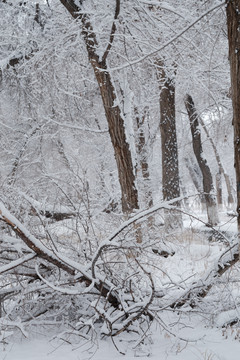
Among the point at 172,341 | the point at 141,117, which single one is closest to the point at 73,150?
the point at 141,117

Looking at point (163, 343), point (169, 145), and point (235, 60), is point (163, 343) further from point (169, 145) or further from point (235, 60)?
point (169, 145)

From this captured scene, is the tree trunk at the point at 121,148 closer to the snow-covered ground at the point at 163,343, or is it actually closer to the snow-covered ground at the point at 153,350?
the snow-covered ground at the point at 163,343

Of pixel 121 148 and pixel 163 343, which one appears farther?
A: pixel 121 148

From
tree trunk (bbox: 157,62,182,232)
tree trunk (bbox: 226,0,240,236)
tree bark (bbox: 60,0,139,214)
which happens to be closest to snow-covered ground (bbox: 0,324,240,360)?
tree trunk (bbox: 226,0,240,236)

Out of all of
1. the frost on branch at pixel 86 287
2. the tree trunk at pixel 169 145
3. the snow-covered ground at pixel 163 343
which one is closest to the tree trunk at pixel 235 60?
the frost on branch at pixel 86 287

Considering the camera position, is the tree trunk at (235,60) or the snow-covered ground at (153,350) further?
the tree trunk at (235,60)

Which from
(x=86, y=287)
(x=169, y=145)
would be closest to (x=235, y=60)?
(x=86, y=287)

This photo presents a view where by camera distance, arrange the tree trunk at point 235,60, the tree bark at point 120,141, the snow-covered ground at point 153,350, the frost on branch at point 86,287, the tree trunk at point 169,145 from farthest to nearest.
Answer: the tree trunk at point 169,145 → the tree bark at point 120,141 → the frost on branch at point 86,287 → the tree trunk at point 235,60 → the snow-covered ground at point 153,350

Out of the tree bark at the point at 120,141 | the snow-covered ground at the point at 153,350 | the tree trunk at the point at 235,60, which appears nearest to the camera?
the snow-covered ground at the point at 153,350

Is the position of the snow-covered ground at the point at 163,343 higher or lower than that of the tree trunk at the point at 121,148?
lower

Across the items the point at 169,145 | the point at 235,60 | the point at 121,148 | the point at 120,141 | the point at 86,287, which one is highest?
the point at 235,60

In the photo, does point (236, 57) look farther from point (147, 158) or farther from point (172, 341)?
point (147, 158)

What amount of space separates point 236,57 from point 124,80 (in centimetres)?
476

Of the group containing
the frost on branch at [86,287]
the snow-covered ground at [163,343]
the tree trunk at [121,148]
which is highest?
the tree trunk at [121,148]
